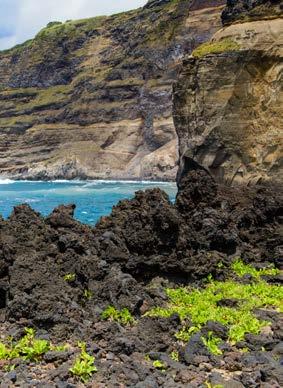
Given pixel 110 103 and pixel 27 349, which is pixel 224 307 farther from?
pixel 110 103

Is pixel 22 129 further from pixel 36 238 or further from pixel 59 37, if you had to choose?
pixel 36 238

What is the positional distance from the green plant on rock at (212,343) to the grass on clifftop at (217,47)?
77.0ft

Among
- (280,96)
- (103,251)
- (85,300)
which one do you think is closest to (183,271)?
(103,251)

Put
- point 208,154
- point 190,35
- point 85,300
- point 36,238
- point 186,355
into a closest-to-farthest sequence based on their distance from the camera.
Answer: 1. point 186,355
2. point 85,300
3. point 36,238
4. point 208,154
5. point 190,35

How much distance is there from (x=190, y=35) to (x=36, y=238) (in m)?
105

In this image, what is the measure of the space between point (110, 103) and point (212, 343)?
114 meters

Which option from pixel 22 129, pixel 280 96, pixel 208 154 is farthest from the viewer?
pixel 22 129

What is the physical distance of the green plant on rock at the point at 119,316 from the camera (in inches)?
415

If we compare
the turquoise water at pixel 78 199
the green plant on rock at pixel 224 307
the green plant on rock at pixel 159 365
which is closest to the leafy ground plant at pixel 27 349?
the green plant on rock at pixel 159 365

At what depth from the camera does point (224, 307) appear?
451 inches

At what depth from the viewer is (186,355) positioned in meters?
8.77

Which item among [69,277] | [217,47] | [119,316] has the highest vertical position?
[217,47]

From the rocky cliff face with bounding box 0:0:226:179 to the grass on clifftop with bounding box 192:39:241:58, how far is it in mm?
61696

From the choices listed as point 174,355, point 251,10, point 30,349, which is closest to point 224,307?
point 174,355
